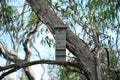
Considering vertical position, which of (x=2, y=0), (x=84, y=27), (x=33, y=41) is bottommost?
(x=33, y=41)

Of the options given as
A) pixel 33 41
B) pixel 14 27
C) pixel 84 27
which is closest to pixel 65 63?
pixel 84 27

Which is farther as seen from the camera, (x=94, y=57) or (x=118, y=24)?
(x=118, y=24)

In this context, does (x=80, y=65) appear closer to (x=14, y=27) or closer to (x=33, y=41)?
(x=14, y=27)

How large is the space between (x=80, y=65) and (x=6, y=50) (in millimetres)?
2515

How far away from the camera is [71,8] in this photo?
22.0 feet

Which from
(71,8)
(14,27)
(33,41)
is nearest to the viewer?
(71,8)

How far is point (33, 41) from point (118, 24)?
2648 mm

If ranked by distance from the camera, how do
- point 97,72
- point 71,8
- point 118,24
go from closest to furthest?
1. point 97,72
2. point 118,24
3. point 71,8

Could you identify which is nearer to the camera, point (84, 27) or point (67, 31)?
point (67, 31)

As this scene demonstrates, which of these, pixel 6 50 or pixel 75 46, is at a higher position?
pixel 75 46

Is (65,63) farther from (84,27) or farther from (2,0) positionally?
(2,0)

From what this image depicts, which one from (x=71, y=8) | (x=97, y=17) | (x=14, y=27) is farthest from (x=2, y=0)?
(x=97, y=17)

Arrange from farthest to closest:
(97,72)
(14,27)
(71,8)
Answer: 1. (14,27)
2. (71,8)
3. (97,72)

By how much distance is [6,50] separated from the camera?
6.88 metres
